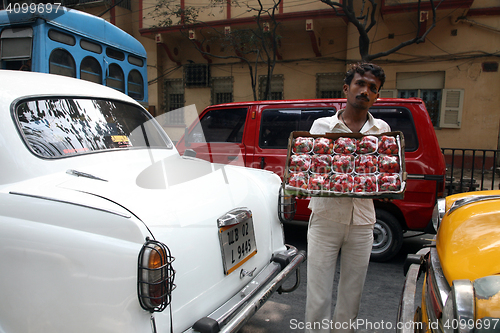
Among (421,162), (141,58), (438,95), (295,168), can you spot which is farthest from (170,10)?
(295,168)

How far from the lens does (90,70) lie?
6.02 m

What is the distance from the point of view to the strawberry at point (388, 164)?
1.87 meters

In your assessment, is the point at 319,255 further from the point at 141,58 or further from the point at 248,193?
the point at 141,58

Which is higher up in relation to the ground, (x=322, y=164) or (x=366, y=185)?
(x=322, y=164)

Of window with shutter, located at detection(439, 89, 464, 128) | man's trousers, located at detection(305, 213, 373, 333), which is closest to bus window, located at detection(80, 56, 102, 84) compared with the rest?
man's trousers, located at detection(305, 213, 373, 333)

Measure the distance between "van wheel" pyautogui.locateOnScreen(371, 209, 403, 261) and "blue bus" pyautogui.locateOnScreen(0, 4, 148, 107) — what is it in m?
5.32

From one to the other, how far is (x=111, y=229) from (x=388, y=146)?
1.51m

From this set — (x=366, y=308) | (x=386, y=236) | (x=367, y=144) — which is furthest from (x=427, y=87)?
(x=367, y=144)

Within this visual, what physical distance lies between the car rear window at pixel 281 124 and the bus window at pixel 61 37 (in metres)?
3.58

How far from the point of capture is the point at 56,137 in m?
2.06

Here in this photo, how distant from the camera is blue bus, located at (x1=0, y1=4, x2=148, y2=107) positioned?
5.09m

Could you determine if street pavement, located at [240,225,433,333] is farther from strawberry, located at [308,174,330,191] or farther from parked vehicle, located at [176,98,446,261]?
strawberry, located at [308,174,330,191]

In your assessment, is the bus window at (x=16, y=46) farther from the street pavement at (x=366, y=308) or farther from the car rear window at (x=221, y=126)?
the street pavement at (x=366, y=308)

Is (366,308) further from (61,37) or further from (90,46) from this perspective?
(90,46)
